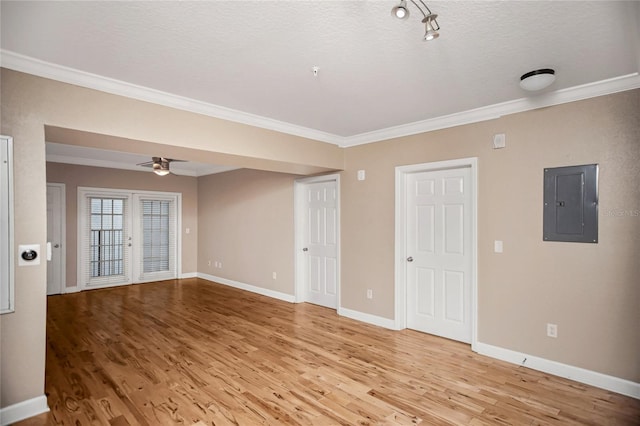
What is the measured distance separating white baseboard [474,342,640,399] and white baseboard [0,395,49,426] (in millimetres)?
→ 3888

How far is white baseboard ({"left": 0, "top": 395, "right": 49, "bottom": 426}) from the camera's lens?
2.37m

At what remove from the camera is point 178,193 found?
808 centimetres

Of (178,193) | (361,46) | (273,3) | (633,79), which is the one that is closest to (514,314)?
(633,79)

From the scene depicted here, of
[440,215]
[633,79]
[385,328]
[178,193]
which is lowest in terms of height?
[385,328]

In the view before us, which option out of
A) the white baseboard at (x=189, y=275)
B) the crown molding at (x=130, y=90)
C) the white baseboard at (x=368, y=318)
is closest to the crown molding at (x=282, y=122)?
the crown molding at (x=130, y=90)

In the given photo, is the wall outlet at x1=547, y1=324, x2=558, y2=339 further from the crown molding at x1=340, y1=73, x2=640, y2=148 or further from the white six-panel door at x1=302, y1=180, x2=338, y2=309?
the white six-panel door at x1=302, y1=180, x2=338, y2=309

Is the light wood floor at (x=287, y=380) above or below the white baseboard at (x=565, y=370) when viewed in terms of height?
below

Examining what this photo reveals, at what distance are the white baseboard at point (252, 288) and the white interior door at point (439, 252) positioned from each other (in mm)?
2337

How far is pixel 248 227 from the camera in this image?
22.4 ft

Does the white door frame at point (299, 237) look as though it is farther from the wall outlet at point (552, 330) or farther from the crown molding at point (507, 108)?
the wall outlet at point (552, 330)

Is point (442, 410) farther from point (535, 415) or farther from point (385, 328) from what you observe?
point (385, 328)

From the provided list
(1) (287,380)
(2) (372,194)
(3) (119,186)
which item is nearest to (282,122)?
(2) (372,194)

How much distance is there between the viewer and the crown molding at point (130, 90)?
244 centimetres

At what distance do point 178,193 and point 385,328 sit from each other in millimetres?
5911
